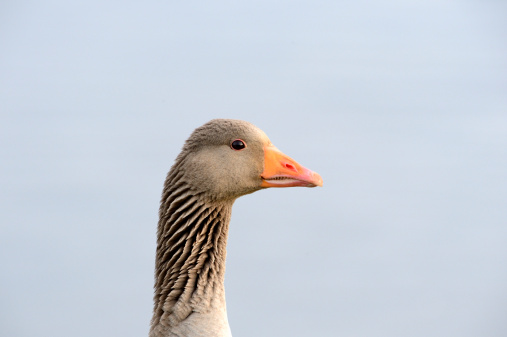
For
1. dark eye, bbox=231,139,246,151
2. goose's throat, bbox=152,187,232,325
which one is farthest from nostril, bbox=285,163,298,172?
goose's throat, bbox=152,187,232,325

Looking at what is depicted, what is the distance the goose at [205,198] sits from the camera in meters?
4.03

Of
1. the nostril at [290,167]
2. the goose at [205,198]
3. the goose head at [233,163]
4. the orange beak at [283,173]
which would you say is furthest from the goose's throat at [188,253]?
the nostril at [290,167]

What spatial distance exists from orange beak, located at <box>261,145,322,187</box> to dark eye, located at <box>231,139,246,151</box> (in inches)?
7.2

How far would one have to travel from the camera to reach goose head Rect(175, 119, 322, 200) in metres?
4.04

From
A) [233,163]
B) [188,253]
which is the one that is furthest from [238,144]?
[188,253]

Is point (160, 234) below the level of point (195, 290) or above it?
above

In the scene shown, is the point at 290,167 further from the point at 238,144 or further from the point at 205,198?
the point at 205,198

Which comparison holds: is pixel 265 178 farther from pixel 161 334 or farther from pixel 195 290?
pixel 161 334

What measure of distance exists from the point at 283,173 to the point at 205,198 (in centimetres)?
62

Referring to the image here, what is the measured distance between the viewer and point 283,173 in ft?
13.5

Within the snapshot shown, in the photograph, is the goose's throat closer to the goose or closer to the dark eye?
the goose

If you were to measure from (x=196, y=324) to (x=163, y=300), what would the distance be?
0.40 metres

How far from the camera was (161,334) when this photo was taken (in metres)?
3.92

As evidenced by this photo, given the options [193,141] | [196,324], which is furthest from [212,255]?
[193,141]
